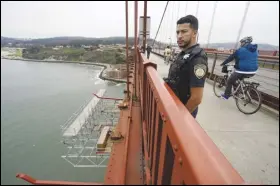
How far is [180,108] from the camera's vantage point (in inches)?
41.3

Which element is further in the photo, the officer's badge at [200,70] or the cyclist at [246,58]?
the cyclist at [246,58]

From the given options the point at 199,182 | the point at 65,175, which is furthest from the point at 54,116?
the point at 199,182

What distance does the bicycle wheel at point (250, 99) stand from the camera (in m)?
4.30

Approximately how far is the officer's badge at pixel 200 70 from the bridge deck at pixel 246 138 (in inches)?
64.4

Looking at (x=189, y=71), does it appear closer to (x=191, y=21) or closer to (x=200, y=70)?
(x=200, y=70)

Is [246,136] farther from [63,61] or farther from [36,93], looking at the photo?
[63,61]

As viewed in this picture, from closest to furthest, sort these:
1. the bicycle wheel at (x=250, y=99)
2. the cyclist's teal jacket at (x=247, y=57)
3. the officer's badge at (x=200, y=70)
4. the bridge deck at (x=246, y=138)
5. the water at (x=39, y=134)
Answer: the officer's badge at (x=200, y=70) → the bridge deck at (x=246, y=138) → the cyclist's teal jacket at (x=247, y=57) → the bicycle wheel at (x=250, y=99) → the water at (x=39, y=134)

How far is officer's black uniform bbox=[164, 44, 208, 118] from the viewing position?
184cm

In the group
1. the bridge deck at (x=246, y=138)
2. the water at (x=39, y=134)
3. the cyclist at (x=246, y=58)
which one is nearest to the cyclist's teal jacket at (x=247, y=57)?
the cyclist at (x=246, y=58)

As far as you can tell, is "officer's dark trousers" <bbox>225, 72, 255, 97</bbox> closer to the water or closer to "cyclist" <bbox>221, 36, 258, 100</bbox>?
"cyclist" <bbox>221, 36, 258, 100</bbox>

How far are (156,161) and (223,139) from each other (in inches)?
95.6

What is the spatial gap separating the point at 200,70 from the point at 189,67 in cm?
18

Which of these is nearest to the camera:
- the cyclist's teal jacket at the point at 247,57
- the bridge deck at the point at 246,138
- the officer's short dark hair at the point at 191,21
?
the officer's short dark hair at the point at 191,21

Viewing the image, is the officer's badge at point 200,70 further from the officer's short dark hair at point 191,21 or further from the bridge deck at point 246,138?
the bridge deck at point 246,138
